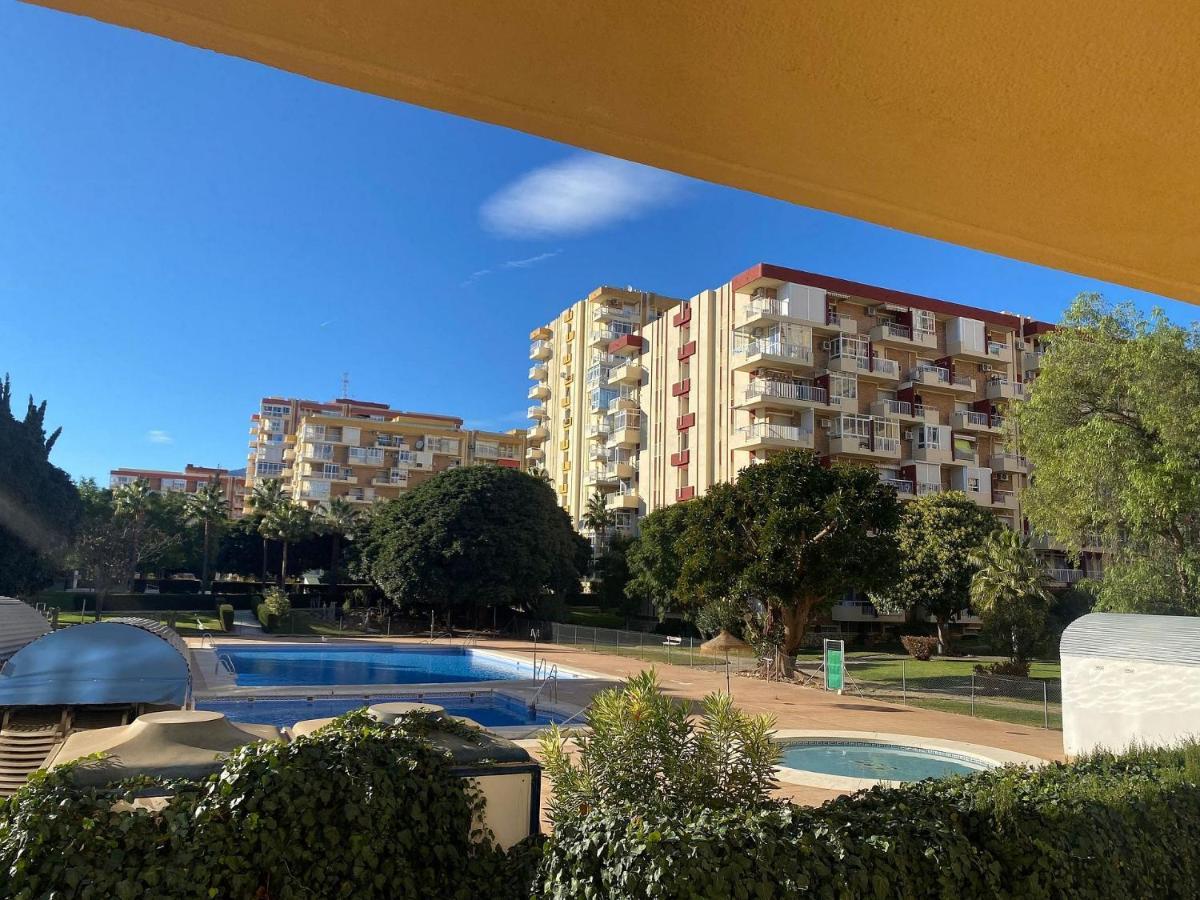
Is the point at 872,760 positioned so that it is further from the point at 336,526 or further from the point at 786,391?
the point at 336,526

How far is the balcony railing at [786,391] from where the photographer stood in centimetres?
4334

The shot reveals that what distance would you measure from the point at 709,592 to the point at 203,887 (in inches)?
827

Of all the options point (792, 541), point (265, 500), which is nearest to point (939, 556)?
point (792, 541)

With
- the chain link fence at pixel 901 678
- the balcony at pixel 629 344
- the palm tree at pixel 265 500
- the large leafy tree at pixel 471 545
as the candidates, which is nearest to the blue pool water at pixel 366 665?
the chain link fence at pixel 901 678

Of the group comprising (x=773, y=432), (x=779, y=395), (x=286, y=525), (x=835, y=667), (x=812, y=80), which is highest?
(x=779, y=395)

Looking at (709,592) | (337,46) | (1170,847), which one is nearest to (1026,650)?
(709,592)

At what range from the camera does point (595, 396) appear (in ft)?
186

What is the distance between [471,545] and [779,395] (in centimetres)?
1736

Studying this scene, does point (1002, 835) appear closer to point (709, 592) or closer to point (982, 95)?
point (982, 95)

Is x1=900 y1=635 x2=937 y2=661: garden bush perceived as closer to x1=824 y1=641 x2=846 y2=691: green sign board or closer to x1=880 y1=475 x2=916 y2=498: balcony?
x1=880 y1=475 x2=916 y2=498: balcony

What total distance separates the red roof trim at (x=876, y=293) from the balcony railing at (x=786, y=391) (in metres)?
5.50

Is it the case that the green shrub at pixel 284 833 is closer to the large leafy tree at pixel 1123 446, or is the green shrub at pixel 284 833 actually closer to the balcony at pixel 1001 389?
the large leafy tree at pixel 1123 446

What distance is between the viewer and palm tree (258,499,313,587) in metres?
49.7

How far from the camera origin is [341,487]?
74.1m
